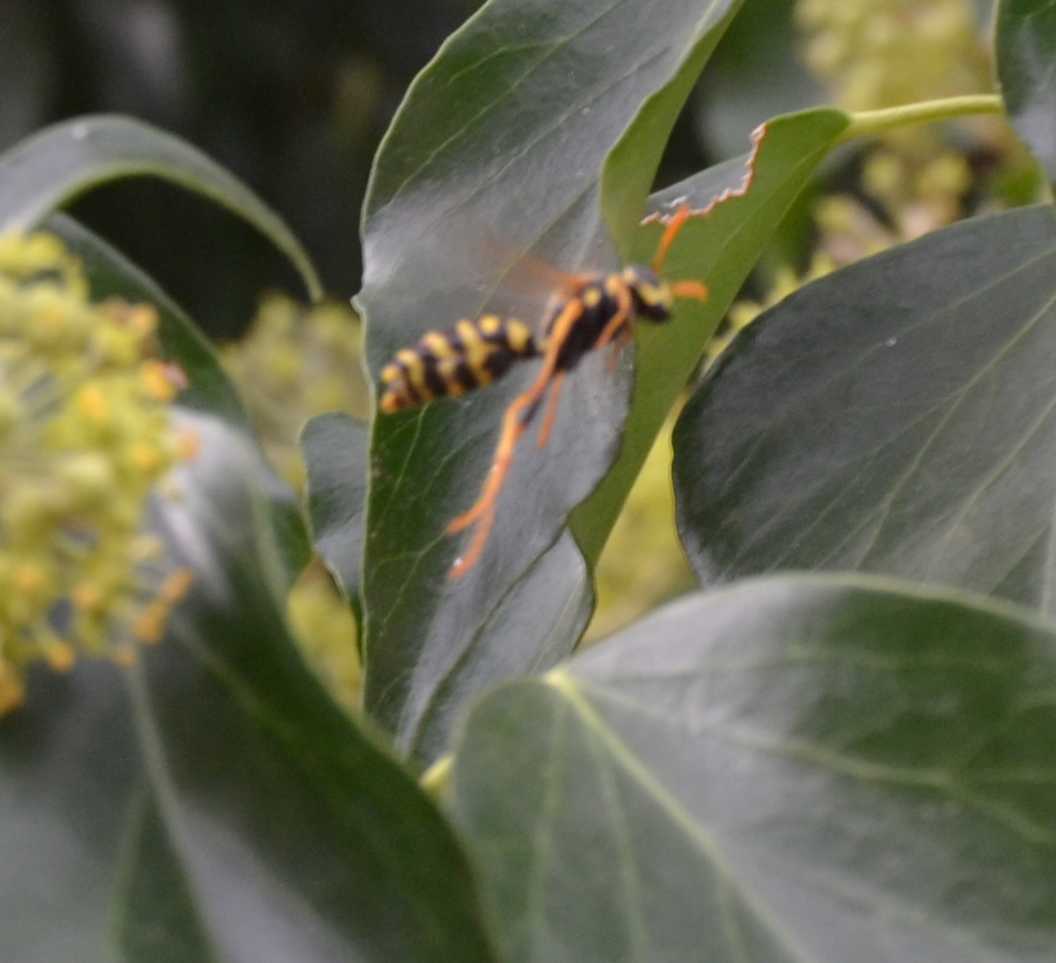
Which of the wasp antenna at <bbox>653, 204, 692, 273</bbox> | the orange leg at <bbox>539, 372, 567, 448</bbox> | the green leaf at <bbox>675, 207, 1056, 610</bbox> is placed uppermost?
the wasp antenna at <bbox>653, 204, 692, 273</bbox>

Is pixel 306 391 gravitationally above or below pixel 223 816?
below

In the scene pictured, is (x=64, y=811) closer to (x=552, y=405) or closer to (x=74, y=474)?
(x=74, y=474)

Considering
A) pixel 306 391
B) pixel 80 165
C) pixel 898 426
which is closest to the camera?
pixel 80 165

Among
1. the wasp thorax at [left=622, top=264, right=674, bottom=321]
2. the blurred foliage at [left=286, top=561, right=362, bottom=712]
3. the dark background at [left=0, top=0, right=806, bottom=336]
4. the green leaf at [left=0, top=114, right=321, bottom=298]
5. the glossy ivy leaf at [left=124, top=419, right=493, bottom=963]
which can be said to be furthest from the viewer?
the dark background at [left=0, top=0, right=806, bottom=336]

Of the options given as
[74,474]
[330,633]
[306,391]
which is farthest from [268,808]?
[306,391]

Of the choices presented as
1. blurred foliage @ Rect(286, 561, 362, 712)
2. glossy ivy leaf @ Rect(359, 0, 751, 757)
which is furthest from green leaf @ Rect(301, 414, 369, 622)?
blurred foliage @ Rect(286, 561, 362, 712)

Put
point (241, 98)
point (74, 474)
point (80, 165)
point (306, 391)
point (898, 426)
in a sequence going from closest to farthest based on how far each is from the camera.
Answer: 1. point (74, 474)
2. point (80, 165)
3. point (898, 426)
4. point (306, 391)
5. point (241, 98)

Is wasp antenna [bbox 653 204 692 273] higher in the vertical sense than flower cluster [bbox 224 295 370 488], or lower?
higher

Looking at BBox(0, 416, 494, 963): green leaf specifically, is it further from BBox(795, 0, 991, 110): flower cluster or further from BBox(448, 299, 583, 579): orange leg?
BBox(795, 0, 991, 110): flower cluster
